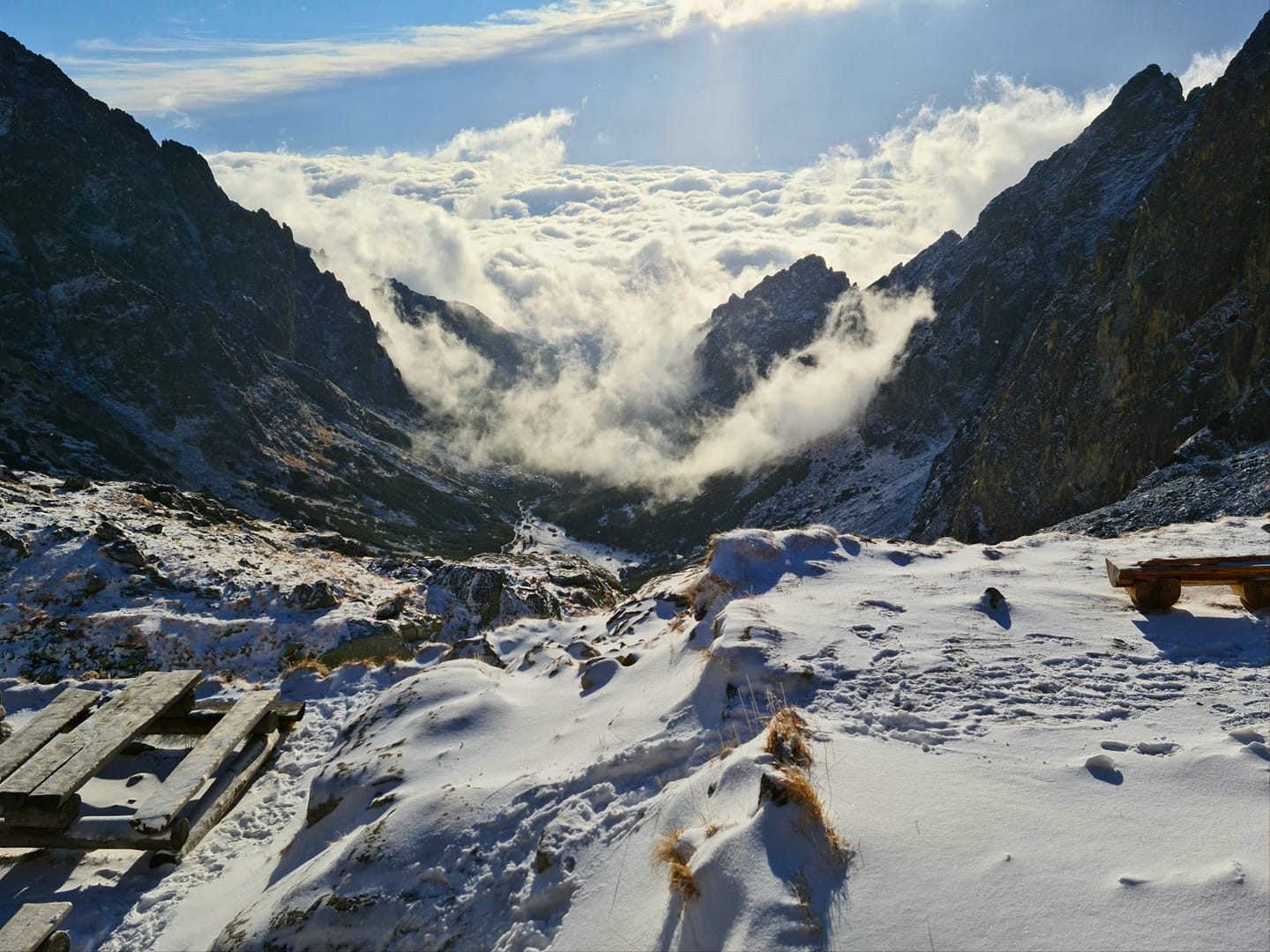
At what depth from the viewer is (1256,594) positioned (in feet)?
28.4

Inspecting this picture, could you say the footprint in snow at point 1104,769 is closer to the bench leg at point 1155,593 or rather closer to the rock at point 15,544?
the bench leg at point 1155,593

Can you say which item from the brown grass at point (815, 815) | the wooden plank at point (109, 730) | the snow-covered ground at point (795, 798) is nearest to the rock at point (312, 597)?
the snow-covered ground at point (795, 798)

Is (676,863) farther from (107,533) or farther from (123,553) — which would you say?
(107,533)

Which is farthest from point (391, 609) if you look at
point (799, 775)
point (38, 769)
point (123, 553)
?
point (799, 775)

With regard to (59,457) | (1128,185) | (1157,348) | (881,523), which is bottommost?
(881,523)

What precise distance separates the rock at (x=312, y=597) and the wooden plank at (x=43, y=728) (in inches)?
556

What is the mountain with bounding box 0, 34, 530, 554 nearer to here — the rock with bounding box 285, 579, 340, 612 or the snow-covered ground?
the rock with bounding box 285, 579, 340, 612

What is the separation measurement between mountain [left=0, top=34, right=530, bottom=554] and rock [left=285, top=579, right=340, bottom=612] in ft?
225

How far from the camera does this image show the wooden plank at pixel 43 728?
841 centimetres

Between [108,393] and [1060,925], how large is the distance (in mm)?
134417

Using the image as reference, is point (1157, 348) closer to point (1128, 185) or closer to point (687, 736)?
point (687, 736)

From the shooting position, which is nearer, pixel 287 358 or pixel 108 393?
pixel 108 393

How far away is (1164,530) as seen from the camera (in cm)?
1362

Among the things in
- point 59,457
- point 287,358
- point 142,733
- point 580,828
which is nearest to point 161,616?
point 142,733
